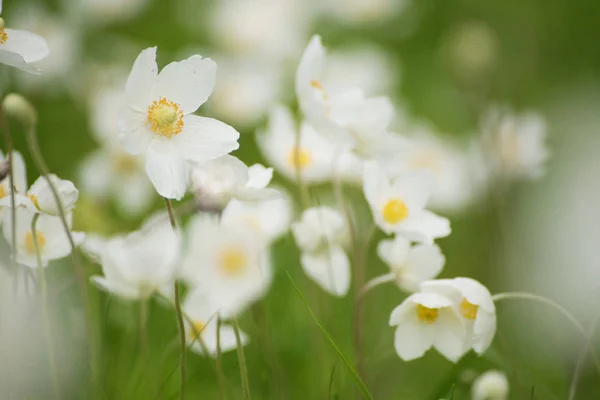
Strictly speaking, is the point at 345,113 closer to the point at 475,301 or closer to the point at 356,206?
the point at 475,301

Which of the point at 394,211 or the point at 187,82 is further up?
the point at 187,82

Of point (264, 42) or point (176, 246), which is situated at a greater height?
point (176, 246)

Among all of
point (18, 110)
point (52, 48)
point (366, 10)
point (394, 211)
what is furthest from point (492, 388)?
point (366, 10)

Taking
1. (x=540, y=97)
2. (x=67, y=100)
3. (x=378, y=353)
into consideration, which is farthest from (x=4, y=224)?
(x=540, y=97)

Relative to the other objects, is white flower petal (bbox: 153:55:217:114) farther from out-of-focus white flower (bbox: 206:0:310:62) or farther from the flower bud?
out-of-focus white flower (bbox: 206:0:310:62)

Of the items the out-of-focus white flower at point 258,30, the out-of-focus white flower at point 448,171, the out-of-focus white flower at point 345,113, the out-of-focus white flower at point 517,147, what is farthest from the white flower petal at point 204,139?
the out-of-focus white flower at point 258,30

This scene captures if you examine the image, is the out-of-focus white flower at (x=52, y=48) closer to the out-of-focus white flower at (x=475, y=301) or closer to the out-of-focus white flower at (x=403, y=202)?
the out-of-focus white flower at (x=403, y=202)

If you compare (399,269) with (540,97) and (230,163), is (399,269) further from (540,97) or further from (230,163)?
(540,97)
